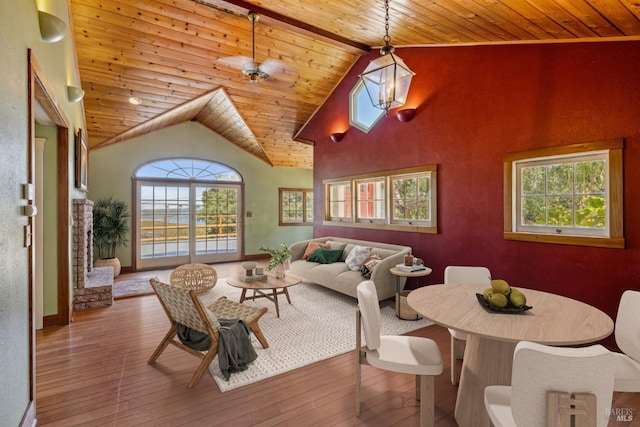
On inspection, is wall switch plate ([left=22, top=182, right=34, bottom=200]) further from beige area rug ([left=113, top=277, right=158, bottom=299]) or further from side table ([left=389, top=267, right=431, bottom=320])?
side table ([left=389, top=267, right=431, bottom=320])

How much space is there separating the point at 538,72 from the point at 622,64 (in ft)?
2.12

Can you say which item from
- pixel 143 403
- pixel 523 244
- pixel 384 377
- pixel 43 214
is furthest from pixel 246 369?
pixel 523 244

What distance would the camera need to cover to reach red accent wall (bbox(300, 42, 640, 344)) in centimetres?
272

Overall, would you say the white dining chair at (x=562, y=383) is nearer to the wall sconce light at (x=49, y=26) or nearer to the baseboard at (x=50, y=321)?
the wall sconce light at (x=49, y=26)

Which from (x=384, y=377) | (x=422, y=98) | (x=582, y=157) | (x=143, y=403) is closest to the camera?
(x=143, y=403)

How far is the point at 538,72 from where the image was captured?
10.5 feet

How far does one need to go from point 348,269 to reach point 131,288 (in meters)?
3.59

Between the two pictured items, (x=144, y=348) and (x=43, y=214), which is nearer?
(x=144, y=348)

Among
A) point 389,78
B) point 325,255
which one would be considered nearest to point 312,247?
point 325,255

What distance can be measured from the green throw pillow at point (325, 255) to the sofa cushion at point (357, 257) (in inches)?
19.7

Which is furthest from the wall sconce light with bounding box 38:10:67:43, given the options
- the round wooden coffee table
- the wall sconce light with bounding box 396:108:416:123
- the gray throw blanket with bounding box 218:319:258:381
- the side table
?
the wall sconce light with bounding box 396:108:416:123

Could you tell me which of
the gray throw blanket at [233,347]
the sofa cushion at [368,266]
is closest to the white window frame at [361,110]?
the sofa cushion at [368,266]

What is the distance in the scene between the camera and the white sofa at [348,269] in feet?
13.6

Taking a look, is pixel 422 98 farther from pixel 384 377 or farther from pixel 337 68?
pixel 384 377
